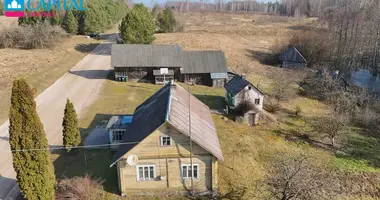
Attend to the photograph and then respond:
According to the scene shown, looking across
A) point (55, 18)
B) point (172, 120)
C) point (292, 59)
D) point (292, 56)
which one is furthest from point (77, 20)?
point (172, 120)

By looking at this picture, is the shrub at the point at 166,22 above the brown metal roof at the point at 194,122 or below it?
above

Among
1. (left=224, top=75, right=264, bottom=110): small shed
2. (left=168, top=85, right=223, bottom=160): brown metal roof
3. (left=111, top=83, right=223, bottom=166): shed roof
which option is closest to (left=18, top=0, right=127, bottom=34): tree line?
(left=224, top=75, right=264, bottom=110): small shed

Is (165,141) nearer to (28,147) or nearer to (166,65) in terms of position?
(28,147)

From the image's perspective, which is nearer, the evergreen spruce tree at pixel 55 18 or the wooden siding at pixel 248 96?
the wooden siding at pixel 248 96

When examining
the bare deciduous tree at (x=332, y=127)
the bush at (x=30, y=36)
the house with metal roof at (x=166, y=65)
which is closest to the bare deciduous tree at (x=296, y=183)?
the bare deciduous tree at (x=332, y=127)

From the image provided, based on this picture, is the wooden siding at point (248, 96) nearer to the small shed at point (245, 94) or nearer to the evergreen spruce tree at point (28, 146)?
the small shed at point (245, 94)

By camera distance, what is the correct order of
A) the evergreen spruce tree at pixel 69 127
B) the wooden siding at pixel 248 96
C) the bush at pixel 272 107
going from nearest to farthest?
the evergreen spruce tree at pixel 69 127
the wooden siding at pixel 248 96
the bush at pixel 272 107

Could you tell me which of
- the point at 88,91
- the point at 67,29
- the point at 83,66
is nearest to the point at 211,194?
the point at 88,91
